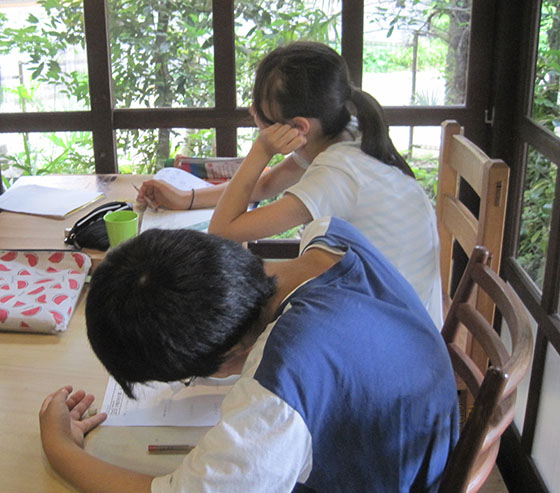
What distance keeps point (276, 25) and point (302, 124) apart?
856 mm

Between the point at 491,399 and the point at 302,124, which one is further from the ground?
the point at 302,124

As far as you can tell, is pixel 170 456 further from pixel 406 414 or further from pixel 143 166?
pixel 143 166

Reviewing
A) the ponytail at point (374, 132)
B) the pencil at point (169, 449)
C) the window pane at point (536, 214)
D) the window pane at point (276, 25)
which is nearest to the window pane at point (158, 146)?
the window pane at point (276, 25)

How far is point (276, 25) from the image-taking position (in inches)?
95.0

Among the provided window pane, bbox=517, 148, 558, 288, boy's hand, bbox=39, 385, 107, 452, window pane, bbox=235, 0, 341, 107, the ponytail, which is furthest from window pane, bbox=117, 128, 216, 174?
boy's hand, bbox=39, 385, 107, 452

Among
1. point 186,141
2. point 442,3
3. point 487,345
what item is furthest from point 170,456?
point 442,3

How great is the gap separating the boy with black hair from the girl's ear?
71 centimetres

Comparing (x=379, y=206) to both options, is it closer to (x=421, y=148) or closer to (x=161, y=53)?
(x=421, y=148)

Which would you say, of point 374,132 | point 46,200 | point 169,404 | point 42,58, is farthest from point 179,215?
point 42,58

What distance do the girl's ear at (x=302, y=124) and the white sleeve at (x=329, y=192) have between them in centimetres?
13

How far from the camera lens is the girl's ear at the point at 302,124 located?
1682mm

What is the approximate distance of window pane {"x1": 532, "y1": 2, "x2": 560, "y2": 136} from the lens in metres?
2.02

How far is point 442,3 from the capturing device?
7.84 ft

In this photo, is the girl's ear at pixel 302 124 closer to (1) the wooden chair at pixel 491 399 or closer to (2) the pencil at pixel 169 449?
(1) the wooden chair at pixel 491 399
